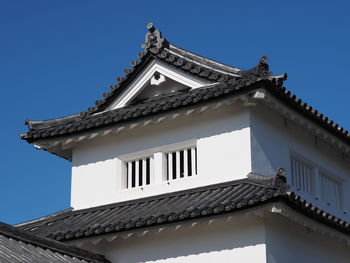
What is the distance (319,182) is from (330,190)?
0.64 metres

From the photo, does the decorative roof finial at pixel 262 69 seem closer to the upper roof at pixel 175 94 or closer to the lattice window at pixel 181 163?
the upper roof at pixel 175 94

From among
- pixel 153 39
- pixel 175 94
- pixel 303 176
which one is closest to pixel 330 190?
pixel 303 176

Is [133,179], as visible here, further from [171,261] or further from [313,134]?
[313,134]

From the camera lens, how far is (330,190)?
59.4ft

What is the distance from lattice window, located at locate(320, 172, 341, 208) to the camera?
699 inches

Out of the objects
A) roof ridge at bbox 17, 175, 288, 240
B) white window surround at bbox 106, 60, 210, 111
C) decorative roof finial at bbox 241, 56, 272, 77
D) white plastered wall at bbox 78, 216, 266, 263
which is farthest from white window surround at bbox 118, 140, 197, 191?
decorative roof finial at bbox 241, 56, 272, 77

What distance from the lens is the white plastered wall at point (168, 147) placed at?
51.5 ft

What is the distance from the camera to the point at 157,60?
17.2 metres

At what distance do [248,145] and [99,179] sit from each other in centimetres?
371

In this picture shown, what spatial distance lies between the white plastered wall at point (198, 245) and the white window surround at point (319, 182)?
2.82 metres

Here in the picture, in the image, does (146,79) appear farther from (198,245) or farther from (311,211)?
(311,211)

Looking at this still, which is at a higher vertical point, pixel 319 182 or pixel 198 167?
pixel 319 182

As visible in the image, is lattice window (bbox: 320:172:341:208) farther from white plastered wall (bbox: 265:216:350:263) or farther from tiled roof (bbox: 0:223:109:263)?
tiled roof (bbox: 0:223:109:263)

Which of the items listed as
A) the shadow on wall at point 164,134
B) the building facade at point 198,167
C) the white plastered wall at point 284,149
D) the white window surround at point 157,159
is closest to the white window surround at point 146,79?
the building facade at point 198,167
